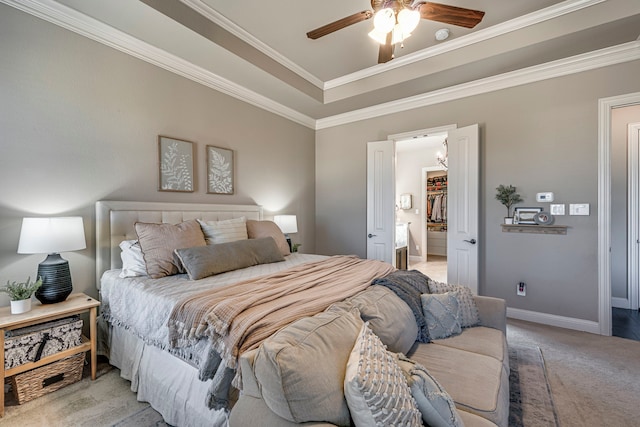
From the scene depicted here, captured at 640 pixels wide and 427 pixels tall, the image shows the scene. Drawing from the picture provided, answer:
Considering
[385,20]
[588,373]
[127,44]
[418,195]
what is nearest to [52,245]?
[127,44]

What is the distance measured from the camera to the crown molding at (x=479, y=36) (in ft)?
8.13

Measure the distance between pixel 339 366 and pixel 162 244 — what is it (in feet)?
6.24

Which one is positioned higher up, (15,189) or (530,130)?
(530,130)

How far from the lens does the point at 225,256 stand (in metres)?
2.39

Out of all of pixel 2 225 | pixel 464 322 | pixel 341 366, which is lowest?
pixel 464 322

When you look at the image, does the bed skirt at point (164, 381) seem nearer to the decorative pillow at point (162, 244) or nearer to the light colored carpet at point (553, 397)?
the light colored carpet at point (553, 397)

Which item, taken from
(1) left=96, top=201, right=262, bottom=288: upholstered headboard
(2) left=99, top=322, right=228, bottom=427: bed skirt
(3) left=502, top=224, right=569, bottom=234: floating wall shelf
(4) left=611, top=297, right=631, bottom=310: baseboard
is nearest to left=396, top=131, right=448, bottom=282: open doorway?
(4) left=611, top=297, right=631, bottom=310: baseboard

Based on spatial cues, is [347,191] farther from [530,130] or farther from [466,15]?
[466,15]

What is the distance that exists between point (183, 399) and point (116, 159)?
2143 mm

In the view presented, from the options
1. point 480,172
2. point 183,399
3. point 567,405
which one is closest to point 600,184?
point 480,172

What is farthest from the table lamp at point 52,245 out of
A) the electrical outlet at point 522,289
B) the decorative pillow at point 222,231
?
the electrical outlet at point 522,289

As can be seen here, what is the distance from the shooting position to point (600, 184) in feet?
A: 9.44

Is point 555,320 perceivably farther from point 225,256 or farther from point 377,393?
point 225,256

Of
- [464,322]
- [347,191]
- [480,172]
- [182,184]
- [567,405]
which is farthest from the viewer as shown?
[347,191]
